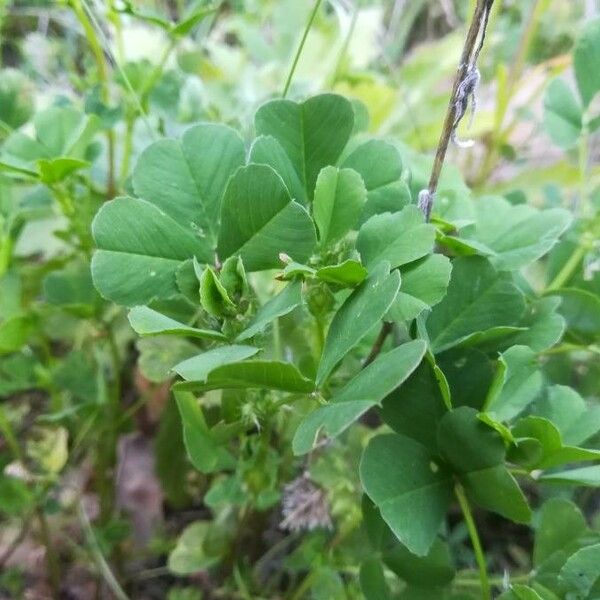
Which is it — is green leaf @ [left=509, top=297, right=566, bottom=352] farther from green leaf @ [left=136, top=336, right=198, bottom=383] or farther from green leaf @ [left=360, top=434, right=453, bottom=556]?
green leaf @ [left=136, top=336, right=198, bottom=383]

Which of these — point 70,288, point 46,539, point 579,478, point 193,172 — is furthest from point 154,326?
point 46,539

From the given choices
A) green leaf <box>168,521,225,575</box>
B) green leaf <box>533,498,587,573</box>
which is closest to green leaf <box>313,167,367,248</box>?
green leaf <box>533,498,587,573</box>

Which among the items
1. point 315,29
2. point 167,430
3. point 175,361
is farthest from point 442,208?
point 315,29

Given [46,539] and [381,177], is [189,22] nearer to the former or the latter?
[381,177]

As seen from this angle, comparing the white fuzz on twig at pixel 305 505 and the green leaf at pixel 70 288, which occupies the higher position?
the green leaf at pixel 70 288

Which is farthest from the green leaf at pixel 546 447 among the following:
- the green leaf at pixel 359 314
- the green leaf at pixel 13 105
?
the green leaf at pixel 13 105

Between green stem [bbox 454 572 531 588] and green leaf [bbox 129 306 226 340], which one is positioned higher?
green leaf [bbox 129 306 226 340]

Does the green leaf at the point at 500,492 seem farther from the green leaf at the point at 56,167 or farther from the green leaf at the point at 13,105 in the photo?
the green leaf at the point at 13,105
